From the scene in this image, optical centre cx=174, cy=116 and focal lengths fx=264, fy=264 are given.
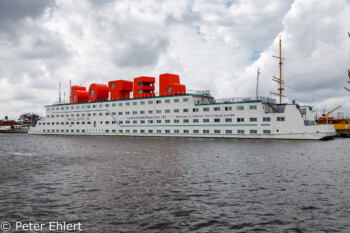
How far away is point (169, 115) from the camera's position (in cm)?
6781

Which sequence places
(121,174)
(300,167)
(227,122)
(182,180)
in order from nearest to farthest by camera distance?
1. (182,180)
2. (121,174)
3. (300,167)
4. (227,122)

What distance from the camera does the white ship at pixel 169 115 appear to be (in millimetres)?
54344

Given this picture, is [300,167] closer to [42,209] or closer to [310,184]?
[310,184]

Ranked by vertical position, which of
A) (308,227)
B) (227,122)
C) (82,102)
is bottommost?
(308,227)

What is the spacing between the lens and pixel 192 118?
64125 millimetres

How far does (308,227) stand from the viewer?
9664mm

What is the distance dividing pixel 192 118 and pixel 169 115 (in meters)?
6.80

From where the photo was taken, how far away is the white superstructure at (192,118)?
176ft

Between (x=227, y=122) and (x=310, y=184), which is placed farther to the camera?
(x=227, y=122)

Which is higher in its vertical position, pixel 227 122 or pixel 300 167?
pixel 227 122

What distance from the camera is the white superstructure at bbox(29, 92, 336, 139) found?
176ft

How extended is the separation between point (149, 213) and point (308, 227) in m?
6.10

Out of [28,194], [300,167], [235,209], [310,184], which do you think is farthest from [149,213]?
[300,167]

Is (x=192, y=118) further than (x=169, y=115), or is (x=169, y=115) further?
(x=169, y=115)
